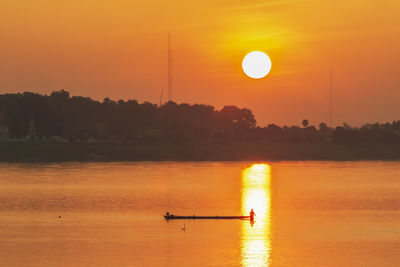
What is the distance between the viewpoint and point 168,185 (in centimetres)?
13712

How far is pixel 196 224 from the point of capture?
77750mm

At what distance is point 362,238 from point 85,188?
220 ft

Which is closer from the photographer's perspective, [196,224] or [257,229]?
[257,229]

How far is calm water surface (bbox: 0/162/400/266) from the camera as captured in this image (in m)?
59.8

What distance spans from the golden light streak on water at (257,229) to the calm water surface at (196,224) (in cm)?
8

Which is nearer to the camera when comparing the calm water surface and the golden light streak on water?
the golden light streak on water

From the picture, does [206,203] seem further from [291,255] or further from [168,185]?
[291,255]

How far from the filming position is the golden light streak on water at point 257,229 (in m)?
59.1

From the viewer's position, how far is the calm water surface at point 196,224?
2356 inches

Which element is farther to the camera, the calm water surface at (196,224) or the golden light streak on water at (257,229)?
the calm water surface at (196,224)

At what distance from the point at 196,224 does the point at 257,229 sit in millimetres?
6130

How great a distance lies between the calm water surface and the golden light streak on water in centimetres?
8

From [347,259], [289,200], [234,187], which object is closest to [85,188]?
[234,187]

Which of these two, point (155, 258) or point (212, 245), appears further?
point (212, 245)
